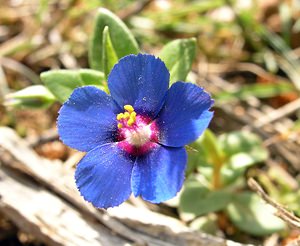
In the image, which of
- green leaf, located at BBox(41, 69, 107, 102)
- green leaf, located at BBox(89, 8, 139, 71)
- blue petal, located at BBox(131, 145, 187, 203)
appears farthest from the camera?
green leaf, located at BBox(89, 8, 139, 71)

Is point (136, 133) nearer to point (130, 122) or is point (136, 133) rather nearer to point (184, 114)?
point (130, 122)

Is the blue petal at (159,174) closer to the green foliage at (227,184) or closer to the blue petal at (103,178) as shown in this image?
the blue petal at (103,178)

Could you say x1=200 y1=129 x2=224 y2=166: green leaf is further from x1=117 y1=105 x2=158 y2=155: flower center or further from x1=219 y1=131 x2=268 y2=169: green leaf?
x1=117 y1=105 x2=158 y2=155: flower center

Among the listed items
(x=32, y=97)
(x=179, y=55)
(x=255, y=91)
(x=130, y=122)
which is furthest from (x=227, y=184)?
(x=32, y=97)

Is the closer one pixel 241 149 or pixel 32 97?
pixel 32 97

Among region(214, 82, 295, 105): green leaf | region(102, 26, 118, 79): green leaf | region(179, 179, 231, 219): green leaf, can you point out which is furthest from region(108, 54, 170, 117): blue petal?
region(214, 82, 295, 105): green leaf
